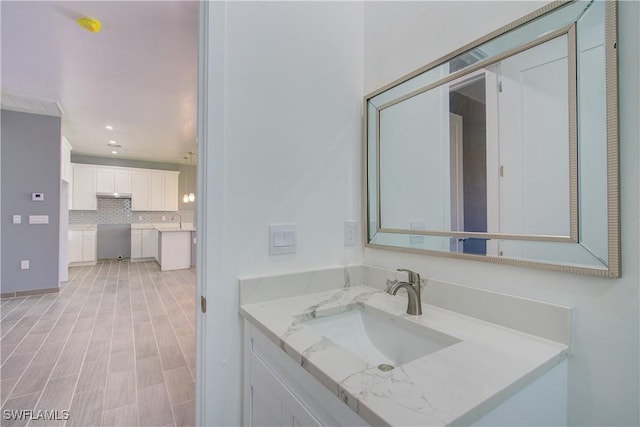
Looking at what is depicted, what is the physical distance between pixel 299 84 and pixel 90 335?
322 centimetres

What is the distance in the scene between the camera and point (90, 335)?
2814 mm

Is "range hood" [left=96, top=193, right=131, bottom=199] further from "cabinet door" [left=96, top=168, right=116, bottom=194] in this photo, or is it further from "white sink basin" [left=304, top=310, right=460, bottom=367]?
"white sink basin" [left=304, top=310, right=460, bottom=367]

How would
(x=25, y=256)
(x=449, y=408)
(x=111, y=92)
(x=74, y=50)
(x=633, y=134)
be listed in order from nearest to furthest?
(x=449, y=408)
(x=633, y=134)
(x=74, y=50)
(x=111, y=92)
(x=25, y=256)

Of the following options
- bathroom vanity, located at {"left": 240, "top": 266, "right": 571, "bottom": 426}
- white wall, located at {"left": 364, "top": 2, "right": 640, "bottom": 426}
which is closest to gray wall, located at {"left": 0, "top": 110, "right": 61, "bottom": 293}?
bathroom vanity, located at {"left": 240, "top": 266, "right": 571, "bottom": 426}

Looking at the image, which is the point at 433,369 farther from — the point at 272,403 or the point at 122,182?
the point at 122,182

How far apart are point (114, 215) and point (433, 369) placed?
8.72 m

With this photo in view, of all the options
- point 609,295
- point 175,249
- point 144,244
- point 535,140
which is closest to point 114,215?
point 144,244

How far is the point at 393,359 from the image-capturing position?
1.01 m

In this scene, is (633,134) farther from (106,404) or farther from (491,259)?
(106,404)

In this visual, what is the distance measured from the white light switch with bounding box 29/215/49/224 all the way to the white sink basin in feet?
16.1

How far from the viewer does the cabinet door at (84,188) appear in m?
6.46

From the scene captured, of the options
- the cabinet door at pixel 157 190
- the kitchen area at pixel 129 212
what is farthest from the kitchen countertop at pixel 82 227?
the cabinet door at pixel 157 190

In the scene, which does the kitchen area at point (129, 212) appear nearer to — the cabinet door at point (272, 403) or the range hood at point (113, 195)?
the range hood at point (113, 195)

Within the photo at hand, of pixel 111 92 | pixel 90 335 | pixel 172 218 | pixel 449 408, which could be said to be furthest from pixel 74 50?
pixel 172 218
